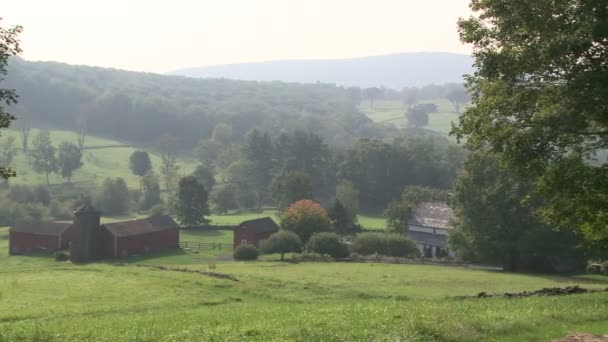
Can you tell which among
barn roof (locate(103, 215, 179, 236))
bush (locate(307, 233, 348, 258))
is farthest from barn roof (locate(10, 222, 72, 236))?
bush (locate(307, 233, 348, 258))

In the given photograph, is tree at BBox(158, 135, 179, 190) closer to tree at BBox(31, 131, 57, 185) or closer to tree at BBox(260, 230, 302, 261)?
tree at BBox(31, 131, 57, 185)

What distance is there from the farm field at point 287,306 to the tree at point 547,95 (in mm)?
4418

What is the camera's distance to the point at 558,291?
3073cm

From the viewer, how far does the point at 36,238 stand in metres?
80.1

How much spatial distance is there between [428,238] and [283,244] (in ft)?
75.0

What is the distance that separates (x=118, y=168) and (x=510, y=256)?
119566mm

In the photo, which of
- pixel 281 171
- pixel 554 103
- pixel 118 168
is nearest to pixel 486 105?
pixel 554 103

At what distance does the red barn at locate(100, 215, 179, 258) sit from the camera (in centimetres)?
7756

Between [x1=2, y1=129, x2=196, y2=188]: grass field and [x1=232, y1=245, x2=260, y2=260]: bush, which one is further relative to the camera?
[x1=2, y1=129, x2=196, y2=188]: grass field

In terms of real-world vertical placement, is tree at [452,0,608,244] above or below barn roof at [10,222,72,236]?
above

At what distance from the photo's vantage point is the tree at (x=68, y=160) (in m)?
141

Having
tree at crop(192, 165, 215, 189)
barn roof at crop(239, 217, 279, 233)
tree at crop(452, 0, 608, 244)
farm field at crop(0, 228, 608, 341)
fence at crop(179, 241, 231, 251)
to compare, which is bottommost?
fence at crop(179, 241, 231, 251)

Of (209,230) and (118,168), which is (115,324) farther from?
(118,168)

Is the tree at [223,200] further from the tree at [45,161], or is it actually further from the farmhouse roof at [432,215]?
the tree at [45,161]
